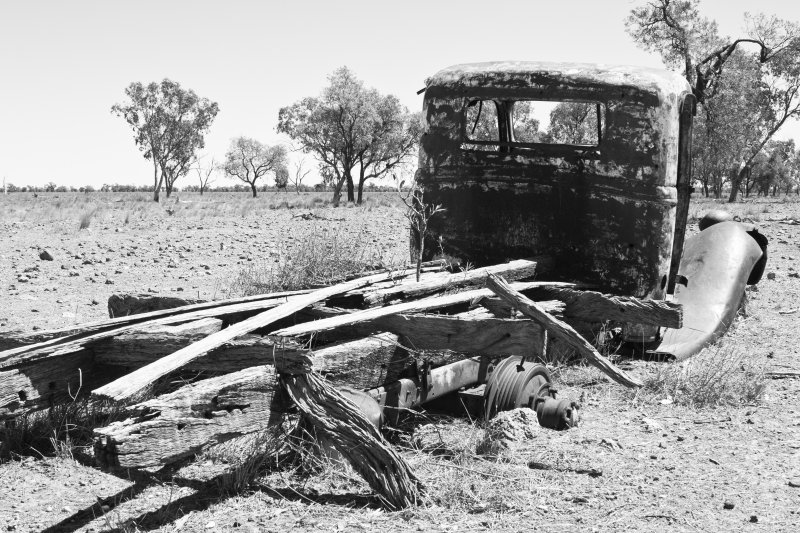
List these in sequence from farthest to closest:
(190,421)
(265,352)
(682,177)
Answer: (682,177)
(265,352)
(190,421)

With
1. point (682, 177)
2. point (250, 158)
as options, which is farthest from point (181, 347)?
point (250, 158)

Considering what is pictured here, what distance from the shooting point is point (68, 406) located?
4.39m

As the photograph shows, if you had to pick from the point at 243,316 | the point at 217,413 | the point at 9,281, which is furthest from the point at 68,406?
the point at 9,281

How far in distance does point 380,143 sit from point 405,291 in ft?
129

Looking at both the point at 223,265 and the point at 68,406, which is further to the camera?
the point at 223,265

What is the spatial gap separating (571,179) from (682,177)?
3.39 feet

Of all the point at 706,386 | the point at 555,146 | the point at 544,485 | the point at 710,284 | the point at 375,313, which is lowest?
the point at 544,485

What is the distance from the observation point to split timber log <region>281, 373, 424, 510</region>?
135 inches

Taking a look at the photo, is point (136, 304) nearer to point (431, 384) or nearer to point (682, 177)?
point (431, 384)

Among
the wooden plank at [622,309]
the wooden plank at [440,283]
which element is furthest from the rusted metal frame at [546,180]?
the wooden plank at [622,309]

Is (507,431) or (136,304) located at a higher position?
(136,304)

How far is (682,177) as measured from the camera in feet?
22.0

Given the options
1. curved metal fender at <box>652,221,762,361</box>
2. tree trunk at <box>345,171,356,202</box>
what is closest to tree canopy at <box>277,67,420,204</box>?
tree trunk at <box>345,171,356,202</box>

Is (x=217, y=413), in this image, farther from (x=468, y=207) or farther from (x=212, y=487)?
(x=468, y=207)
